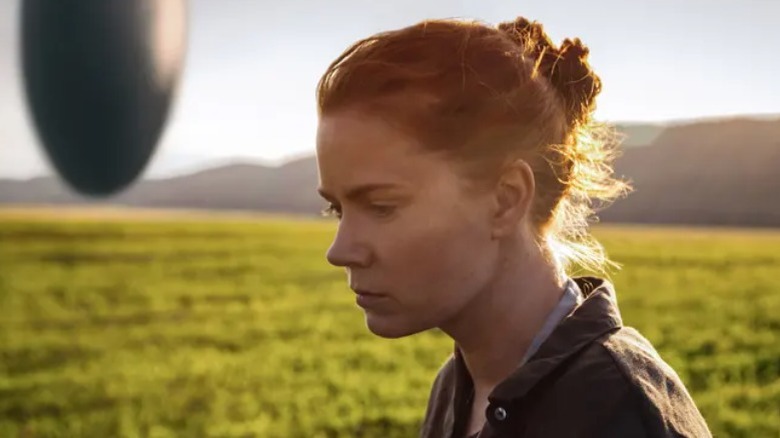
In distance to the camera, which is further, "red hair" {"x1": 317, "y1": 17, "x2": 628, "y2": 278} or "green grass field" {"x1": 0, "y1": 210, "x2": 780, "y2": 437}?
"green grass field" {"x1": 0, "y1": 210, "x2": 780, "y2": 437}

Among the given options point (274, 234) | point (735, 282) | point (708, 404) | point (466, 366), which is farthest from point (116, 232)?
point (466, 366)

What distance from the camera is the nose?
4.82ft

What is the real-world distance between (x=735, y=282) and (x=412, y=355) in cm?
699

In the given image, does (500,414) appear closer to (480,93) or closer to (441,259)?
(441,259)

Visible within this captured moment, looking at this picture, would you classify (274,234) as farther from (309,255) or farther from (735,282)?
Result: (735,282)

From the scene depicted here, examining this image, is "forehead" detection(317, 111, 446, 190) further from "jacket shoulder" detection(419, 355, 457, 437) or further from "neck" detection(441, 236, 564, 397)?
"jacket shoulder" detection(419, 355, 457, 437)

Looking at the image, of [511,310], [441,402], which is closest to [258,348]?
[441,402]

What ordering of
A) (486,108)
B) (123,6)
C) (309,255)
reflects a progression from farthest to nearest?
(123,6) < (309,255) < (486,108)

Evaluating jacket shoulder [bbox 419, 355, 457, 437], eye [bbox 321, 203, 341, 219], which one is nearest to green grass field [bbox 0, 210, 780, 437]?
jacket shoulder [bbox 419, 355, 457, 437]

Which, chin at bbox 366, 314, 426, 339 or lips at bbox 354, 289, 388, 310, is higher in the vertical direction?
lips at bbox 354, 289, 388, 310

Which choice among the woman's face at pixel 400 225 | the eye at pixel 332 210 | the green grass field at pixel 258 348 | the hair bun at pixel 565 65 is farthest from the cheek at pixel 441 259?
the green grass field at pixel 258 348

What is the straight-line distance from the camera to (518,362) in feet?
5.13

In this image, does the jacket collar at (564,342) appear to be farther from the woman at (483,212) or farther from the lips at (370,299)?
the lips at (370,299)

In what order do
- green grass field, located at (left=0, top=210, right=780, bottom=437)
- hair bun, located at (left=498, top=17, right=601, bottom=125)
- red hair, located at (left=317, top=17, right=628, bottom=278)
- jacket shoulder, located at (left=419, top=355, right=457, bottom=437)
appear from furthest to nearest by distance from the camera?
green grass field, located at (left=0, top=210, right=780, bottom=437) → jacket shoulder, located at (left=419, top=355, right=457, bottom=437) → hair bun, located at (left=498, top=17, right=601, bottom=125) → red hair, located at (left=317, top=17, right=628, bottom=278)
